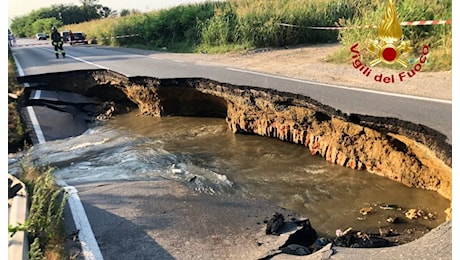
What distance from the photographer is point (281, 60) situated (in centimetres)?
1488

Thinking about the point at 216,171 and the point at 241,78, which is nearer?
the point at 216,171

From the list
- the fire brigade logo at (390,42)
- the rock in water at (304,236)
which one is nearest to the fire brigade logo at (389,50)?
the fire brigade logo at (390,42)

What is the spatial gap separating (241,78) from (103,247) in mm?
7683

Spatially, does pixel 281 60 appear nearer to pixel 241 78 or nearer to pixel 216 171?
pixel 241 78

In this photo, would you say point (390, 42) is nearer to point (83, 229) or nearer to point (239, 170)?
point (239, 170)

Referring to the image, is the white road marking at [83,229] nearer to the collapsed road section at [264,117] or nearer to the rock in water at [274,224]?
the rock in water at [274,224]

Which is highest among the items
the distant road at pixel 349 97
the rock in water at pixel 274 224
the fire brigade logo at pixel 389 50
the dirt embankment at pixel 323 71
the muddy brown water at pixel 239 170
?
the fire brigade logo at pixel 389 50

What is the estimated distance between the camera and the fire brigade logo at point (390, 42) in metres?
10.8

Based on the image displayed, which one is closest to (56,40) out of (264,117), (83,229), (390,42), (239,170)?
(264,117)

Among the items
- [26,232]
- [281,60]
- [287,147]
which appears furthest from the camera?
[281,60]

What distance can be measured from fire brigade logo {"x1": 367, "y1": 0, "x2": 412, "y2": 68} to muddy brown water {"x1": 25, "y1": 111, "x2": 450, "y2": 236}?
13.5ft

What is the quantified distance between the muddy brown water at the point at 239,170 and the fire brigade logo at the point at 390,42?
4122mm

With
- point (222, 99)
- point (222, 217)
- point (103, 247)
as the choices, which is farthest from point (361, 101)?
point (103, 247)

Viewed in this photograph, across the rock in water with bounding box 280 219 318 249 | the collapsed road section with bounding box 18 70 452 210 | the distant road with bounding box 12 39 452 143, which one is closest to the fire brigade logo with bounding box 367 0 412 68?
the distant road with bounding box 12 39 452 143
